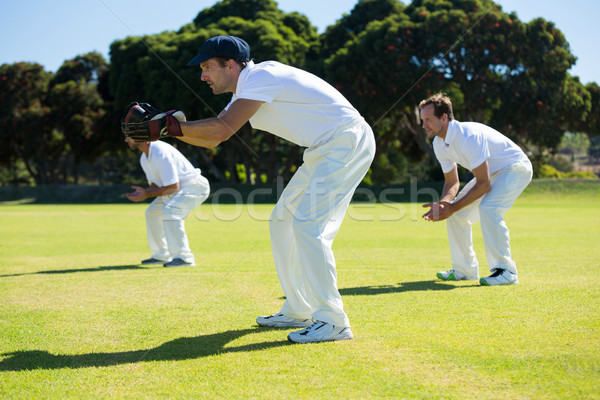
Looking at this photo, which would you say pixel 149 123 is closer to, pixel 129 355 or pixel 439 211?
pixel 129 355

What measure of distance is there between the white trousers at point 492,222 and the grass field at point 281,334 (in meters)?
0.41

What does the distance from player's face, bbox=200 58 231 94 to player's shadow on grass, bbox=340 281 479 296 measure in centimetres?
289

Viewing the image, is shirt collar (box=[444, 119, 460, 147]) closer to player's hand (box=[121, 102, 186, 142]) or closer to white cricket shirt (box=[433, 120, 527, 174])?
white cricket shirt (box=[433, 120, 527, 174])

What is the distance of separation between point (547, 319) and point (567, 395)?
1953 millimetres

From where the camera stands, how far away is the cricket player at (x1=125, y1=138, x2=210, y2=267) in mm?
9367

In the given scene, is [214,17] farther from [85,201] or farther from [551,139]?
[551,139]

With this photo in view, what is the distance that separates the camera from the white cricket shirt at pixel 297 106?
4.53m

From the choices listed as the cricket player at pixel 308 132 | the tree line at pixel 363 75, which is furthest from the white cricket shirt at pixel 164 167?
the tree line at pixel 363 75

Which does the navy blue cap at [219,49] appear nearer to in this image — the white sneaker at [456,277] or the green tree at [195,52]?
the white sneaker at [456,277]

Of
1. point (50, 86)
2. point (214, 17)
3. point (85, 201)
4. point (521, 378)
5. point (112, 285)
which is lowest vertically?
point (85, 201)

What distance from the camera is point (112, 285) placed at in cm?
732

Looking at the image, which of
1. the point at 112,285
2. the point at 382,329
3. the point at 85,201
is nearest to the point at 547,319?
the point at 382,329

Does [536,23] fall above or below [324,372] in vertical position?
above

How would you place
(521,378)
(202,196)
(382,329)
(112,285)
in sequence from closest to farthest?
1. (521,378)
2. (382,329)
3. (112,285)
4. (202,196)
